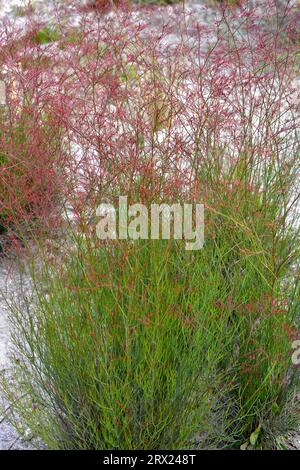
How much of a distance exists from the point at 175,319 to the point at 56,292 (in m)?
0.42

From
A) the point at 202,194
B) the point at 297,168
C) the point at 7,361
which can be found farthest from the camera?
the point at 297,168

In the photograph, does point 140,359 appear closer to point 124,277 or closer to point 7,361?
point 124,277

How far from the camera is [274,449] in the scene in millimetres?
2633

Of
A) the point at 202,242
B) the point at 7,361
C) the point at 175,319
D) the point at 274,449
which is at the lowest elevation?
the point at 274,449

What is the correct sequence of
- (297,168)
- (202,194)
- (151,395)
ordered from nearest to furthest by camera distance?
(151,395) → (202,194) → (297,168)

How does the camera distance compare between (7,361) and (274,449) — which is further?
(7,361)

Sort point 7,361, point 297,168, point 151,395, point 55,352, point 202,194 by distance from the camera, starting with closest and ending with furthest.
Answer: point 151,395
point 55,352
point 202,194
point 7,361
point 297,168

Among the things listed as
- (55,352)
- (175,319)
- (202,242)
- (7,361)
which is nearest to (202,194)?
(202,242)

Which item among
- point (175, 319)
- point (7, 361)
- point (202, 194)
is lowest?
point (7, 361)

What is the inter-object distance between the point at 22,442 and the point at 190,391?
28.2 inches

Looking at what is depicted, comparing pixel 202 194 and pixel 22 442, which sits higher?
pixel 202 194

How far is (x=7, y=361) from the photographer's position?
3.13 meters

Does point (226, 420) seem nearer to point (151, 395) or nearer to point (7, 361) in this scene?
point (151, 395)

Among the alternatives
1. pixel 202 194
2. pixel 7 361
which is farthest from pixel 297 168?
pixel 7 361
